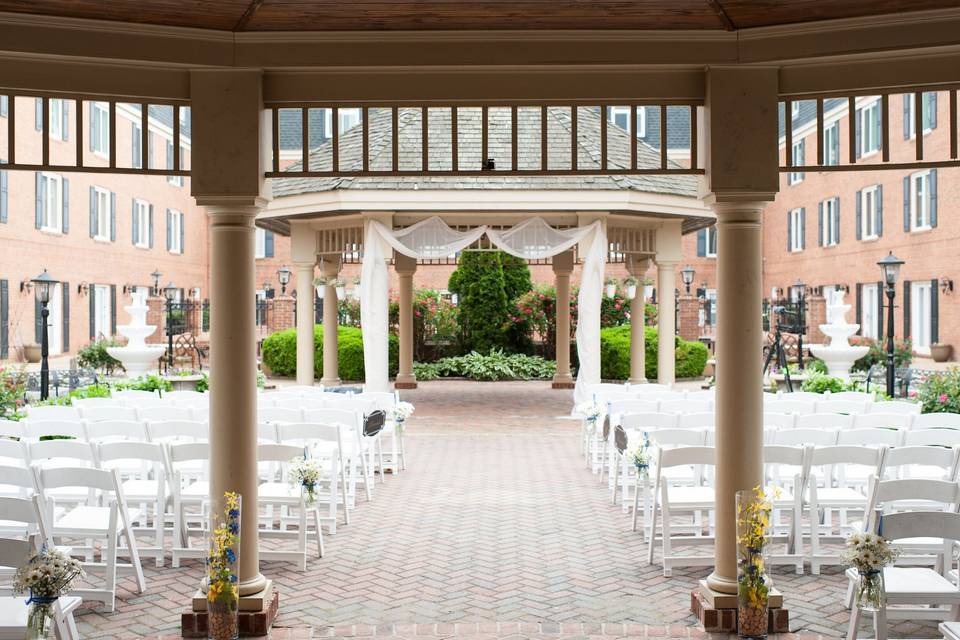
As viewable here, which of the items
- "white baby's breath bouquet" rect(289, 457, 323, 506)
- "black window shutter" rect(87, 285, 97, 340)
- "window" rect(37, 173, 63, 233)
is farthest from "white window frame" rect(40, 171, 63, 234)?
"white baby's breath bouquet" rect(289, 457, 323, 506)

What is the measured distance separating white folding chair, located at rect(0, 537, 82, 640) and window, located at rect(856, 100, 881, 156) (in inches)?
1125

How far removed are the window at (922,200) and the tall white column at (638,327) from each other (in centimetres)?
1071

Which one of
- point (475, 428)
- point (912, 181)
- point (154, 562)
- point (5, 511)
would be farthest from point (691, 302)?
point (5, 511)

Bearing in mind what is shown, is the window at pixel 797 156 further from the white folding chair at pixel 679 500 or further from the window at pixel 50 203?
the white folding chair at pixel 679 500

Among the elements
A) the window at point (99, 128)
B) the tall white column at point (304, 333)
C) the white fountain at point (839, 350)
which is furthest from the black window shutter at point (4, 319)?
the white fountain at point (839, 350)

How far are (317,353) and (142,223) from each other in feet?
40.1

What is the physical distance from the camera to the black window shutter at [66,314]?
28.7m

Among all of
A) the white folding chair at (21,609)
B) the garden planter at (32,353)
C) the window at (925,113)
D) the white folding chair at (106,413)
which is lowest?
the white folding chair at (21,609)

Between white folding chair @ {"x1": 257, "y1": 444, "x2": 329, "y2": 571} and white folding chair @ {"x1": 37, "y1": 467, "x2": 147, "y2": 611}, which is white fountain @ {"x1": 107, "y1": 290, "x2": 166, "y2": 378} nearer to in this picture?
white folding chair @ {"x1": 257, "y1": 444, "x2": 329, "y2": 571}

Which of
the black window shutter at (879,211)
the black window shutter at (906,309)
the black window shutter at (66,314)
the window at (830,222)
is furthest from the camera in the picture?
the window at (830,222)

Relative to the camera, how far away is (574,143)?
19.8 feet

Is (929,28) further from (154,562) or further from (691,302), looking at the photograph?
(691,302)

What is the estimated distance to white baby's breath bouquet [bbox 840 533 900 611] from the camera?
4.96 metres

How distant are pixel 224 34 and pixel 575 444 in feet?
32.8
